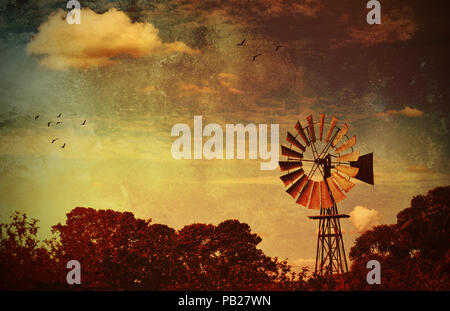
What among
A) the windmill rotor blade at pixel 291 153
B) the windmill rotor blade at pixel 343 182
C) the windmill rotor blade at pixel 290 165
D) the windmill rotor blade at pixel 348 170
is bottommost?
the windmill rotor blade at pixel 343 182

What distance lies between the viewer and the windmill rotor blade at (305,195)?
32.4 ft

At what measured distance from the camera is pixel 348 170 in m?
9.63

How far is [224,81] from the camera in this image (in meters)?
12.3

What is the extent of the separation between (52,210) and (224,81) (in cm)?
551

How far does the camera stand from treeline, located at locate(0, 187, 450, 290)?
456 inches

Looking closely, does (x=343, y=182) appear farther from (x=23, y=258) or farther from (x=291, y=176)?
(x=23, y=258)

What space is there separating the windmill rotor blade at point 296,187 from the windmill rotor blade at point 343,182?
64 centimetres

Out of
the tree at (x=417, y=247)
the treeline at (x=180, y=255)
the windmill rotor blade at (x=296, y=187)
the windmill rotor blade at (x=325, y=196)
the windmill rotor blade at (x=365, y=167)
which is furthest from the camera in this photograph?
the tree at (x=417, y=247)

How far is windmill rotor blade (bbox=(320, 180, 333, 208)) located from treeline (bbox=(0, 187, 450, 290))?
210 cm

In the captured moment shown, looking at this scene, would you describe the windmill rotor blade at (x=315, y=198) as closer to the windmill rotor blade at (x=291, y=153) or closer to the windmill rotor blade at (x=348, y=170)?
the windmill rotor blade at (x=348, y=170)

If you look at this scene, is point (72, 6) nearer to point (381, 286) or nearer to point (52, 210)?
point (52, 210)

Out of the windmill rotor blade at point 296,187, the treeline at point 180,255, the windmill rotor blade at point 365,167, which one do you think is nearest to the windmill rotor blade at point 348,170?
the windmill rotor blade at point 365,167

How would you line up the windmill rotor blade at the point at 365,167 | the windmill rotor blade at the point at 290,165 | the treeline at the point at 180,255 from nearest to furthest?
the windmill rotor blade at the point at 365,167 → the windmill rotor blade at the point at 290,165 → the treeline at the point at 180,255

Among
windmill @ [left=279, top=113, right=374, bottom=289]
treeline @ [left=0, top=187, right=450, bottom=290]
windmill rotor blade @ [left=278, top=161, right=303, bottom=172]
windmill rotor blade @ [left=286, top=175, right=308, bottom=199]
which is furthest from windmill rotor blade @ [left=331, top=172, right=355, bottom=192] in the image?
treeline @ [left=0, top=187, right=450, bottom=290]
